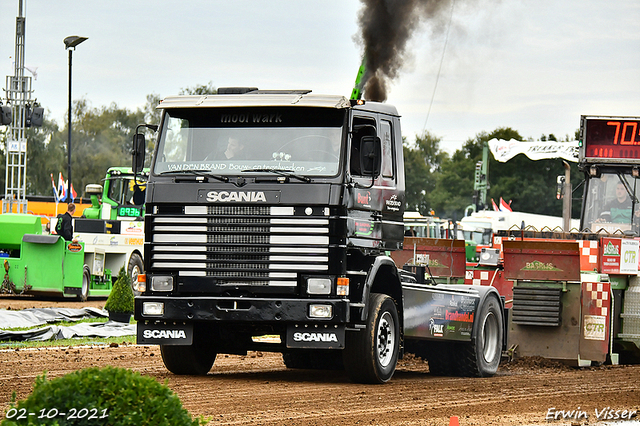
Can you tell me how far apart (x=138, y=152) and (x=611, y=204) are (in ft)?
32.6

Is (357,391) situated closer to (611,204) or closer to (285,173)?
(285,173)

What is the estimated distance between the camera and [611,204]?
17.5 metres

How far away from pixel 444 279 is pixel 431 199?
270 ft

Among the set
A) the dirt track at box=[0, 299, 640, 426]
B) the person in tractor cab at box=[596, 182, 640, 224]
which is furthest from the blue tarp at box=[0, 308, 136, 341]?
the person in tractor cab at box=[596, 182, 640, 224]

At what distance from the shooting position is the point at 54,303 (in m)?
23.5

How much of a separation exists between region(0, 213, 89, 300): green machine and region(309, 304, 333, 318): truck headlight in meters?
14.4

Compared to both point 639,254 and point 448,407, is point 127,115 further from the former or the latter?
point 448,407

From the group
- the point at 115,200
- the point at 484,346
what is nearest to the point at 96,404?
the point at 484,346

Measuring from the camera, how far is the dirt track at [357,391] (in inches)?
322

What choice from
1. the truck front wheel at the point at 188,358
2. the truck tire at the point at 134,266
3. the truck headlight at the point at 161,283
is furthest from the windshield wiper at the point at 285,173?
the truck tire at the point at 134,266

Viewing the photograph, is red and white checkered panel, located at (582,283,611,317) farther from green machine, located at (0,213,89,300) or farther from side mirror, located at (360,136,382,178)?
green machine, located at (0,213,89,300)

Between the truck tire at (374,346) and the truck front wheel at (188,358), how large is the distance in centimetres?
174

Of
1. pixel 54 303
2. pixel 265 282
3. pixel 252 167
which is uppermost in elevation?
pixel 252 167

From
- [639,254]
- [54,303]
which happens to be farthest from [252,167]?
[54,303]
